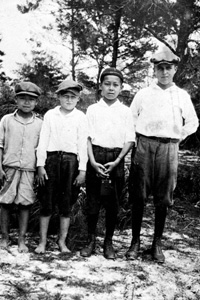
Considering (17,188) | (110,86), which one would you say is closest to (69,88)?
(110,86)

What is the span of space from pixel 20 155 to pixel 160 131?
48.8 inches

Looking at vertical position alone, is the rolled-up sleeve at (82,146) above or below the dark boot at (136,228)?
above

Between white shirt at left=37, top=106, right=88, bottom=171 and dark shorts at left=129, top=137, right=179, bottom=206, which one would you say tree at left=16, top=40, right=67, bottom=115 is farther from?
dark shorts at left=129, top=137, right=179, bottom=206

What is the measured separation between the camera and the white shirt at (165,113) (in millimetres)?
3100

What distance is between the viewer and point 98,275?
290 centimetres

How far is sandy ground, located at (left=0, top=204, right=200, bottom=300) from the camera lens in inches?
101

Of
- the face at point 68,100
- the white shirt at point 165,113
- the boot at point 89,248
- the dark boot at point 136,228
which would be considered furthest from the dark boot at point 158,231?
the face at point 68,100

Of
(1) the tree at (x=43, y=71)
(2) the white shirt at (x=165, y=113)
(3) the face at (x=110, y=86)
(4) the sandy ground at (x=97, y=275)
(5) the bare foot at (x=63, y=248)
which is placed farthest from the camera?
(1) the tree at (x=43, y=71)

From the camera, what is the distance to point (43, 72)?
16.1 metres

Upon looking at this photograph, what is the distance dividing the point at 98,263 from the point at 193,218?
207 centimetres

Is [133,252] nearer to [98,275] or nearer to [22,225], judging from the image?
[98,275]

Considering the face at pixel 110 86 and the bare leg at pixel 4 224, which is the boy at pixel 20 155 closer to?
the bare leg at pixel 4 224

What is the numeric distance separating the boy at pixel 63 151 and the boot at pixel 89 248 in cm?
35

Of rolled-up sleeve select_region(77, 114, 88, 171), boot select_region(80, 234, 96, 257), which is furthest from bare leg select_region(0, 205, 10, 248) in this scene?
rolled-up sleeve select_region(77, 114, 88, 171)
